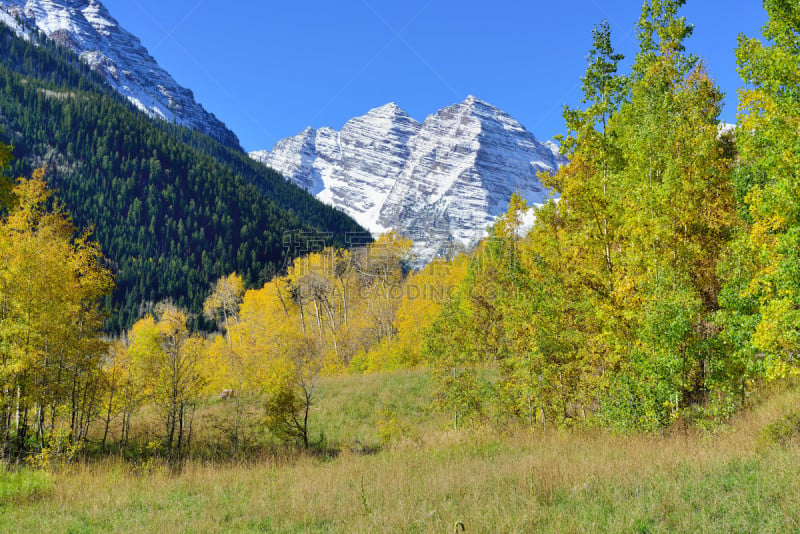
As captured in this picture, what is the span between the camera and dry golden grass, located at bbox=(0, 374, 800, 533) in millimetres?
6355

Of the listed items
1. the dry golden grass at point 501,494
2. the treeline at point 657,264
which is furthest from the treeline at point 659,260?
the dry golden grass at point 501,494

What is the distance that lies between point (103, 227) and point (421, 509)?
157 m

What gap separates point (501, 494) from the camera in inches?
315

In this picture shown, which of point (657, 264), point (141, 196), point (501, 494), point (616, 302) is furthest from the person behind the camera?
point (141, 196)

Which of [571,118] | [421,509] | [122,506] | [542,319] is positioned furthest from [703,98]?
[122,506]

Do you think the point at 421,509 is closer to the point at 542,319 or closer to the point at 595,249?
the point at 542,319

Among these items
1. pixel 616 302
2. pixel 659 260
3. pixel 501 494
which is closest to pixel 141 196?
pixel 616 302

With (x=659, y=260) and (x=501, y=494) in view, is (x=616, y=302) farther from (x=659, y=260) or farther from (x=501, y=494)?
(x=501, y=494)

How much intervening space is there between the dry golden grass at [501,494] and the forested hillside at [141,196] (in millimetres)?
114867

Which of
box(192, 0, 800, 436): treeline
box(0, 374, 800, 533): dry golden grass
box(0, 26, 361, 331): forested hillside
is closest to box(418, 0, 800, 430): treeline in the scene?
box(192, 0, 800, 436): treeline

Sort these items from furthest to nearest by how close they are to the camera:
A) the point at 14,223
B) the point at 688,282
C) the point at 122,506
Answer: the point at 14,223 → the point at 688,282 → the point at 122,506

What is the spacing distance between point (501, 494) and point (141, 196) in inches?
6938

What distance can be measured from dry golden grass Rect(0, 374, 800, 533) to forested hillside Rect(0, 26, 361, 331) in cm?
11487

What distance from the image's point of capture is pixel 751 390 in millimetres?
13992
